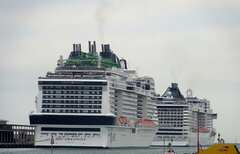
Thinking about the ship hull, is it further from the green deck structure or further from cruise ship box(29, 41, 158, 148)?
the green deck structure

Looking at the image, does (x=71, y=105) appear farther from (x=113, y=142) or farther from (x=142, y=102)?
(x=142, y=102)

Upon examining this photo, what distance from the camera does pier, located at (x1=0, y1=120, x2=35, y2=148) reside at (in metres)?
162

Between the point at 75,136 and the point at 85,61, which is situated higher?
the point at 85,61

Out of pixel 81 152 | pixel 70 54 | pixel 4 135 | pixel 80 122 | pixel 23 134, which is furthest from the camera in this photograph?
pixel 23 134

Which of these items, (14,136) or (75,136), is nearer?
(75,136)

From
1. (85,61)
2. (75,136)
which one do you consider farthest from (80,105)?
(85,61)

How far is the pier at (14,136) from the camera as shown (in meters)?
162

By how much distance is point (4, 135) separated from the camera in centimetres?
16462

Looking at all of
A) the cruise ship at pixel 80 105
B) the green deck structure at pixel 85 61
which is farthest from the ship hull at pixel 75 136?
the green deck structure at pixel 85 61

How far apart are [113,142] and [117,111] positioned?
36.1ft

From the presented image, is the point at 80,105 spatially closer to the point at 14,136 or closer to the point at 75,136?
the point at 75,136

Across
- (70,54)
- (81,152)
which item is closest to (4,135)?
(70,54)

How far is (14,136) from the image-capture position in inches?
6727

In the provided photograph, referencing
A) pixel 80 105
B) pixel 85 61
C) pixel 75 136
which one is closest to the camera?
pixel 75 136
